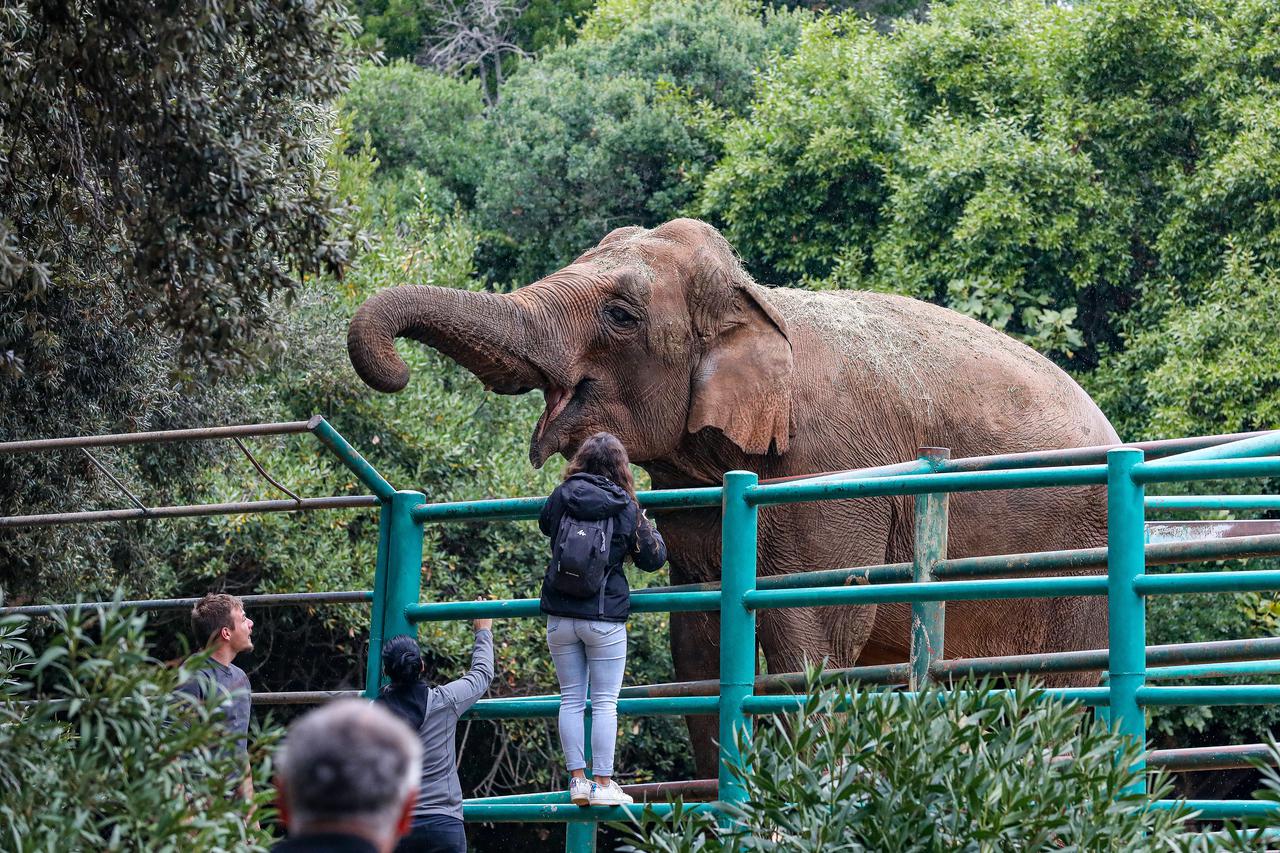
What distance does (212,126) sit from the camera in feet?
20.8

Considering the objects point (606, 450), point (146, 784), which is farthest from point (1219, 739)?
point (146, 784)

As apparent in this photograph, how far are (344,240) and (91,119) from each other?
1.24 m

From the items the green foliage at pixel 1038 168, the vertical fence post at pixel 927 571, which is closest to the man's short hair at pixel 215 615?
the vertical fence post at pixel 927 571

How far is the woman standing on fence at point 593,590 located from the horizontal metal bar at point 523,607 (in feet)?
0.29

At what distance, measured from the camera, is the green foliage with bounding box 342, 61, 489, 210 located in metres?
25.0

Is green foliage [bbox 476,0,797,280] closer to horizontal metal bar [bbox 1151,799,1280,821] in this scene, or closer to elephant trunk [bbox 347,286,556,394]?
elephant trunk [bbox 347,286,556,394]

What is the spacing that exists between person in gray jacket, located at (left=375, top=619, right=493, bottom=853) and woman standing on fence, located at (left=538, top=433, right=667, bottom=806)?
425mm

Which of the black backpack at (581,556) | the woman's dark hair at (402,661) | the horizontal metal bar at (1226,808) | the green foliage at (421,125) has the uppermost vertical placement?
the green foliage at (421,125)

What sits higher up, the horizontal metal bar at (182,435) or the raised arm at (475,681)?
the horizontal metal bar at (182,435)

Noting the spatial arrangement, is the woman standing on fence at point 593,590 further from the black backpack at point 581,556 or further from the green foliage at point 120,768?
the green foliage at point 120,768

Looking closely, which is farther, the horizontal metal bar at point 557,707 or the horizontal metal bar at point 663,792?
the horizontal metal bar at point 663,792

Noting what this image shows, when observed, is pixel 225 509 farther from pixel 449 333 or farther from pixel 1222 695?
pixel 1222 695

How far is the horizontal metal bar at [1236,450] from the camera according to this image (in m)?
5.00

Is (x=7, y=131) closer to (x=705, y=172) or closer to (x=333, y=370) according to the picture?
(x=333, y=370)
